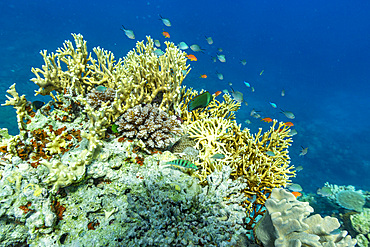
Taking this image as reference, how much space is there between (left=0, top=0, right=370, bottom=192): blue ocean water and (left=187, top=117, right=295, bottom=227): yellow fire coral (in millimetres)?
17878

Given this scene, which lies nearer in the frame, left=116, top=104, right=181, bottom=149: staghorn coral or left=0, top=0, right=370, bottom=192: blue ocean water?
left=116, top=104, right=181, bottom=149: staghorn coral

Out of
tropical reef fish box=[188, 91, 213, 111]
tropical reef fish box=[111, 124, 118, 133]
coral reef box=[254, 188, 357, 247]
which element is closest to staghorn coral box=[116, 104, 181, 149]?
tropical reef fish box=[111, 124, 118, 133]

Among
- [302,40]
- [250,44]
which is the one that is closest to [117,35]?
[250,44]

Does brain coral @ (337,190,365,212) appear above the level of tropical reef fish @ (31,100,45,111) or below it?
above

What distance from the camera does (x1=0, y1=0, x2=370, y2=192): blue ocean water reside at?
24391mm

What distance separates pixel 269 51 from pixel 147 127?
11216 cm

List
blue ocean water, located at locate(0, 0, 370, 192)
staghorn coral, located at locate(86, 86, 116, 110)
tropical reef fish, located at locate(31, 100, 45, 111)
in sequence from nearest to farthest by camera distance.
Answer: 1. tropical reef fish, located at locate(31, 100, 45, 111)
2. staghorn coral, located at locate(86, 86, 116, 110)
3. blue ocean water, located at locate(0, 0, 370, 192)

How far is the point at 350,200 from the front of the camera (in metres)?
8.10

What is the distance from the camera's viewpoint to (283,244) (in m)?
2.03

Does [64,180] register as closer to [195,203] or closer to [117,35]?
[195,203]

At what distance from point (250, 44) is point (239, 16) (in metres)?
36.8

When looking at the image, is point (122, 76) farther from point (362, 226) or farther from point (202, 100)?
point (362, 226)

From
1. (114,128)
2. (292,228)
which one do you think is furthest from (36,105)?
(292,228)

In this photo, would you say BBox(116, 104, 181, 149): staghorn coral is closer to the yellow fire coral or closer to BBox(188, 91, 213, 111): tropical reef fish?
BBox(188, 91, 213, 111): tropical reef fish
